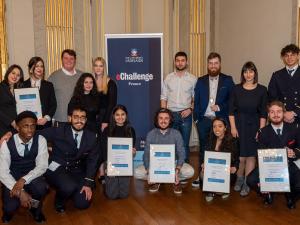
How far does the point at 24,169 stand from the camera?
12.4 ft

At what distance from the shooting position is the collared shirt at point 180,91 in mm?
4887

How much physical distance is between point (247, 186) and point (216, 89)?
3.84ft

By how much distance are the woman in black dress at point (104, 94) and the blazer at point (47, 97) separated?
21.2 inches

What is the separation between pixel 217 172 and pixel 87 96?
5.50ft

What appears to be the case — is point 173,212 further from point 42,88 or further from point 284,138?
point 42,88

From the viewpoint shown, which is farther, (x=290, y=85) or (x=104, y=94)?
(x=104, y=94)

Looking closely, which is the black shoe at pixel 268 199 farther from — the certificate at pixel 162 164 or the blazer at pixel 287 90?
the certificate at pixel 162 164

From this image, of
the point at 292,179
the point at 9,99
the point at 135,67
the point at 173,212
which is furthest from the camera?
the point at 135,67

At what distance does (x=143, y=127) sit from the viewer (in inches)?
231

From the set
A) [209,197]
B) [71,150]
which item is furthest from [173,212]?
[71,150]

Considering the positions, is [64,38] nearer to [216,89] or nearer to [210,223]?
[216,89]

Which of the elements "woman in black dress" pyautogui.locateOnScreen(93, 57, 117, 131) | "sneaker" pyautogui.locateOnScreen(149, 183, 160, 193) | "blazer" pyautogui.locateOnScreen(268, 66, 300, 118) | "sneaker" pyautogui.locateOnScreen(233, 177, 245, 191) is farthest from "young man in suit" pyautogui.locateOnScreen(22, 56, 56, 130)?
"blazer" pyautogui.locateOnScreen(268, 66, 300, 118)

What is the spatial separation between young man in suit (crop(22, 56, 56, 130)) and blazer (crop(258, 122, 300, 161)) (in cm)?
238

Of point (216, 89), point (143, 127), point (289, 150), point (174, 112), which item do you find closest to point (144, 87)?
point (143, 127)
